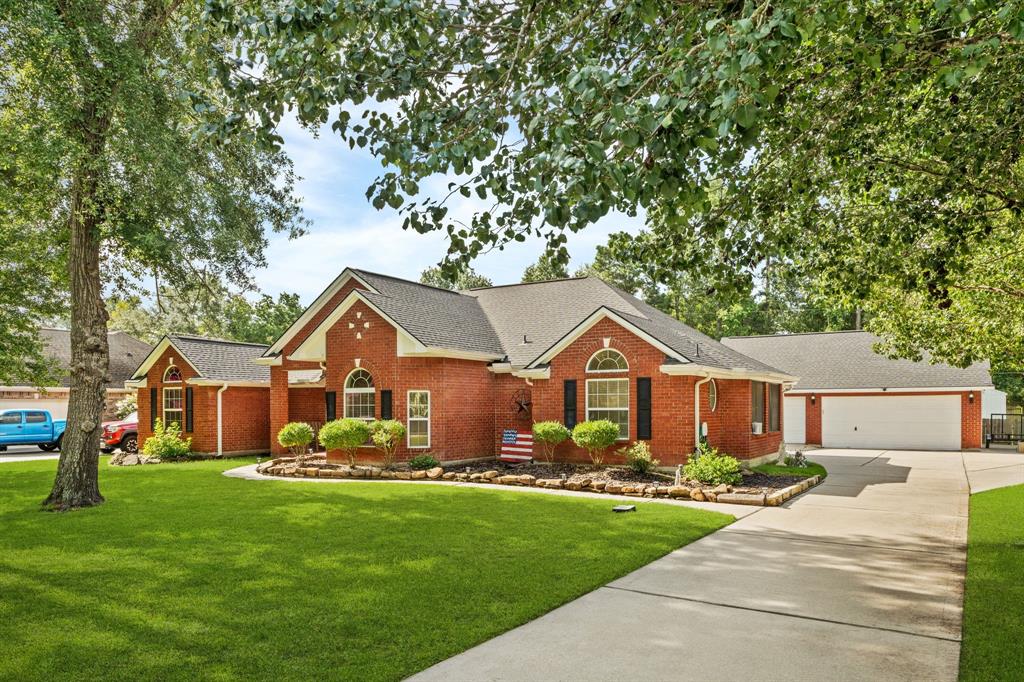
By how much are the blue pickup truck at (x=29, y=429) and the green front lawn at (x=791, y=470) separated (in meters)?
27.9

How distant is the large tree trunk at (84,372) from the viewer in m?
12.4

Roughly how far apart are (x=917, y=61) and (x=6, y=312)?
21.8 metres

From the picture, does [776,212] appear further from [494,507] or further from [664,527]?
[494,507]

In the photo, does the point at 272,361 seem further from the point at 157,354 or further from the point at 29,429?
the point at 29,429

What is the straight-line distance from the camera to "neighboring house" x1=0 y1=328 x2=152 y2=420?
32.4 m

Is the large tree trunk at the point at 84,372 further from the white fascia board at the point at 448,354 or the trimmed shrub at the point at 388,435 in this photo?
the white fascia board at the point at 448,354

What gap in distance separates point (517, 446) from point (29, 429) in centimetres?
2189

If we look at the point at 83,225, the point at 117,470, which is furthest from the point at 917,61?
the point at 117,470

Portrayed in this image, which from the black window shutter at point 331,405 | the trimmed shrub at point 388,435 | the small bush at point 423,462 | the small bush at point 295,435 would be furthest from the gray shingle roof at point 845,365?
the small bush at point 295,435

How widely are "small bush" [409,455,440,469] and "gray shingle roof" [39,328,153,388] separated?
81.3 feet

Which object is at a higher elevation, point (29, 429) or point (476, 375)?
point (476, 375)

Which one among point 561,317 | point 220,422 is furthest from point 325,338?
point 561,317

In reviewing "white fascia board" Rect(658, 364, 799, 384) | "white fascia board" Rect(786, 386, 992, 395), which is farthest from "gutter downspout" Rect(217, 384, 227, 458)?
"white fascia board" Rect(786, 386, 992, 395)

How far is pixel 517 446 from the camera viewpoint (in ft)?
61.5
